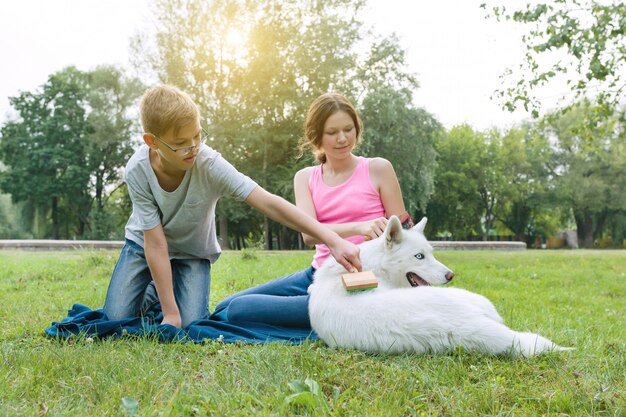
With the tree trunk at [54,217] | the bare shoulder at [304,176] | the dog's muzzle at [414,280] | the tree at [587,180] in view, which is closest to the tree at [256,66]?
the tree trunk at [54,217]

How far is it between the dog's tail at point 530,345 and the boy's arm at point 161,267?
101 inches

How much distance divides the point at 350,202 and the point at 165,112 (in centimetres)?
180

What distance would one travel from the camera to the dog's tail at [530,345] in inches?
130

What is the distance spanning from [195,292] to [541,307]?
171 inches

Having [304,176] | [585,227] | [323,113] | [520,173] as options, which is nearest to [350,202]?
[304,176]

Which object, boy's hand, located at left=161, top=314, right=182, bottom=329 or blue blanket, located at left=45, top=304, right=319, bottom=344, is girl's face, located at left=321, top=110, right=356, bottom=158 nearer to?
blue blanket, located at left=45, top=304, right=319, bottom=344

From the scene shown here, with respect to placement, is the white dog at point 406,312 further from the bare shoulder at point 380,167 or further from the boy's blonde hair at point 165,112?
the boy's blonde hair at point 165,112

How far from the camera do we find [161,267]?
4.28 metres

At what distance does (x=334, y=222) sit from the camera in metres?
4.83

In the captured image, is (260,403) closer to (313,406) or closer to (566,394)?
(313,406)

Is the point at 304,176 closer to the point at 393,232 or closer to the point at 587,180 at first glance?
the point at 393,232

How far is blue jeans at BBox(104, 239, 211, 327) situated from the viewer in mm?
4703

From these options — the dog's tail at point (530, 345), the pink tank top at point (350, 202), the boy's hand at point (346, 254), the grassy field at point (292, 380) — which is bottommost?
the grassy field at point (292, 380)

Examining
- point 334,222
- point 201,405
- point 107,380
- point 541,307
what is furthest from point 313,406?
point 541,307
